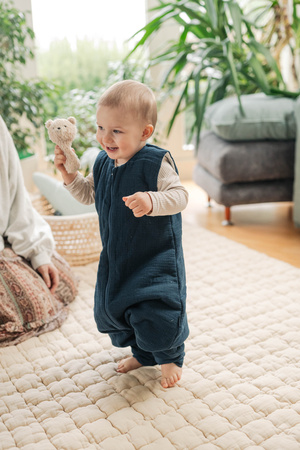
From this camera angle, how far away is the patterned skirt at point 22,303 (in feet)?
4.78

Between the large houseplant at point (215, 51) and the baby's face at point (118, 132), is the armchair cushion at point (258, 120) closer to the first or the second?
the large houseplant at point (215, 51)

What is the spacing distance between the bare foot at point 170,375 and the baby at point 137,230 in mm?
92

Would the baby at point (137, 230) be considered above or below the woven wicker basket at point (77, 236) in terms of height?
above

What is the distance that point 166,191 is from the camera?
3.55ft

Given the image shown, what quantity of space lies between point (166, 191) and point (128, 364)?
1.65ft

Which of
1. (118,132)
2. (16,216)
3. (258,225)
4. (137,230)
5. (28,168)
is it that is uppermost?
(118,132)

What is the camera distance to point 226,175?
2.43m

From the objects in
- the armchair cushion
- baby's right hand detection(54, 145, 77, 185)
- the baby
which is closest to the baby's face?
the baby

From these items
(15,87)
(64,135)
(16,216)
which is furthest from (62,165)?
(15,87)

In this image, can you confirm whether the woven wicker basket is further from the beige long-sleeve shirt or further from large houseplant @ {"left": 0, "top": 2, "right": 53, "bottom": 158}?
the beige long-sleeve shirt

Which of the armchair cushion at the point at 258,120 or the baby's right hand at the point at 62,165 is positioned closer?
the baby's right hand at the point at 62,165

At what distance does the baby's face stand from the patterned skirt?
547mm

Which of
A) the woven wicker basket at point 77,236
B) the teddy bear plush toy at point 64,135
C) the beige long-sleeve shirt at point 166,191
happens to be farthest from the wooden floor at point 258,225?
the teddy bear plush toy at point 64,135

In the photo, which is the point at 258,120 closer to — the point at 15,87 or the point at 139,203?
the point at 15,87
